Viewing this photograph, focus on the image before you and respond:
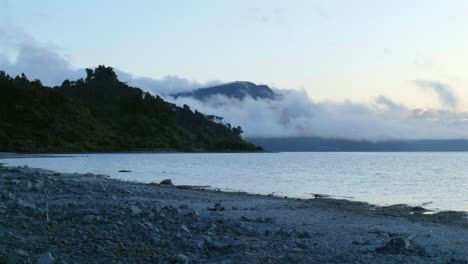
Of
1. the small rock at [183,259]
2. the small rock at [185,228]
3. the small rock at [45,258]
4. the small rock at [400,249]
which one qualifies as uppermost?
the small rock at [45,258]

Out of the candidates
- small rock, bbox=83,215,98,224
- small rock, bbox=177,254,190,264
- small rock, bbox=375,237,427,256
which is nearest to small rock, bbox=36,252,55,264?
small rock, bbox=177,254,190,264

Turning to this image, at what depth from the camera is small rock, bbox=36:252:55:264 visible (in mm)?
8391

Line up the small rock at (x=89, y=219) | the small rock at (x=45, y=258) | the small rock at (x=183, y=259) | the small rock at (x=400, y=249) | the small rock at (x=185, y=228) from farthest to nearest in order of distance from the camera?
the small rock at (x=185, y=228)
the small rock at (x=89, y=219)
the small rock at (x=400, y=249)
the small rock at (x=183, y=259)
the small rock at (x=45, y=258)

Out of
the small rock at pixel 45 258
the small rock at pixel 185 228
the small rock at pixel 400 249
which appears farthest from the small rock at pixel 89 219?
the small rock at pixel 400 249

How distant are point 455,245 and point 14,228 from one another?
11533 millimetres

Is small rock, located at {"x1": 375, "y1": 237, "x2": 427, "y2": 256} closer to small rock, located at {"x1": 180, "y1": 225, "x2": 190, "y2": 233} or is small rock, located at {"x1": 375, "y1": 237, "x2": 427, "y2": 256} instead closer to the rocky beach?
the rocky beach

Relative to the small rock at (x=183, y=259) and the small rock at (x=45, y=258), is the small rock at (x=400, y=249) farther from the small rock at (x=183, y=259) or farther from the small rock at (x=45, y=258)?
the small rock at (x=45, y=258)

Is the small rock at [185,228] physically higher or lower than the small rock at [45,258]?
lower

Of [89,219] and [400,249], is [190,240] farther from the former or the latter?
[400,249]

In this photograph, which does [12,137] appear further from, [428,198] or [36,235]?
[36,235]

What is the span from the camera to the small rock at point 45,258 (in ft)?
27.5

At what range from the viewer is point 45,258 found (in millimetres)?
8469

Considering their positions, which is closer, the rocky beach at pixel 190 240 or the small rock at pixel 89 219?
the rocky beach at pixel 190 240

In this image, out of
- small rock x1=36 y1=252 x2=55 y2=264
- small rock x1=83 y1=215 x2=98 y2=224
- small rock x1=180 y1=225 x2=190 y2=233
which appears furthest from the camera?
small rock x1=180 y1=225 x2=190 y2=233
